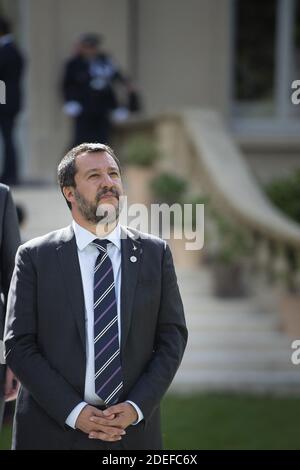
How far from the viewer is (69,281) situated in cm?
371

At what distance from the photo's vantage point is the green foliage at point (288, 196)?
10.2 m

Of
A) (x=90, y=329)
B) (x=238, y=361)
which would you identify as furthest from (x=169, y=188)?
(x=90, y=329)

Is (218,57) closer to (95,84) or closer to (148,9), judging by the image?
(148,9)

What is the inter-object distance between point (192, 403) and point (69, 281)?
390 cm

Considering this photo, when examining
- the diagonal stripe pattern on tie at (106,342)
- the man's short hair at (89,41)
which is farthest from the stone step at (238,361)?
the diagonal stripe pattern on tie at (106,342)

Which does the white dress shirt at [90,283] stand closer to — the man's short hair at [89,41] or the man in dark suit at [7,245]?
the man in dark suit at [7,245]

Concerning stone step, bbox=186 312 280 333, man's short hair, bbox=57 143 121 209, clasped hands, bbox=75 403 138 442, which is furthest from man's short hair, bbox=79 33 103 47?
clasped hands, bbox=75 403 138 442

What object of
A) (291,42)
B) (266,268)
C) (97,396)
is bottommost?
(266,268)

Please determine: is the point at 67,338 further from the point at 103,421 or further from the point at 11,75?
the point at 11,75

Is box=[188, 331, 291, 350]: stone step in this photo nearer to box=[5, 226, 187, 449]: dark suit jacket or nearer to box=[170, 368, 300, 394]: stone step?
box=[170, 368, 300, 394]: stone step

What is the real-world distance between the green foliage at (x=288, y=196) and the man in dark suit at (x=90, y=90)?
6.15 ft

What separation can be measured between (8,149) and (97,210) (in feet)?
21.7

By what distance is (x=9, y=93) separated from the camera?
393 inches
